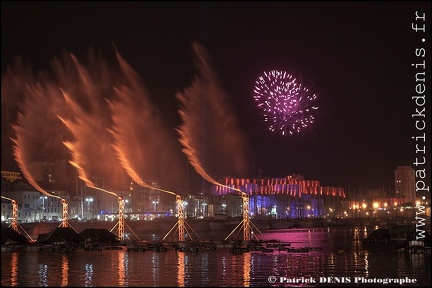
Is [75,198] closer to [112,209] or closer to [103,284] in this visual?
[112,209]

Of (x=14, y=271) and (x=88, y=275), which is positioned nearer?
(x=88, y=275)

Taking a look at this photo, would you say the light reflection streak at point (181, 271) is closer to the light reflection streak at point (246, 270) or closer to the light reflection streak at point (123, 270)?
the light reflection streak at point (123, 270)

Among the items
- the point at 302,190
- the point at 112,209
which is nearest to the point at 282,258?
the point at 112,209

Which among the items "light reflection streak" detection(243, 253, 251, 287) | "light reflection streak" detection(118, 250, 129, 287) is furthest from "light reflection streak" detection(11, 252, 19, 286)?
"light reflection streak" detection(243, 253, 251, 287)

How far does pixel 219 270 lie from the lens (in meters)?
37.0

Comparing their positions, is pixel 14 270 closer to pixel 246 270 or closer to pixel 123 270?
pixel 123 270

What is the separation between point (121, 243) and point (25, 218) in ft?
157

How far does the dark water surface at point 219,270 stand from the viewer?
3086 centimetres

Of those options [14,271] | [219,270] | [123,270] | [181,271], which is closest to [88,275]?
[123,270]

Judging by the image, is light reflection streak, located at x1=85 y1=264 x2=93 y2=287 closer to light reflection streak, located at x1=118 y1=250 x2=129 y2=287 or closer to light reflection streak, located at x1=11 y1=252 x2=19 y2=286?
light reflection streak, located at x1=118 y1=250 x2=129 y2=287

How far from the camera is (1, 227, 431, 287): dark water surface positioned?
3086cm
